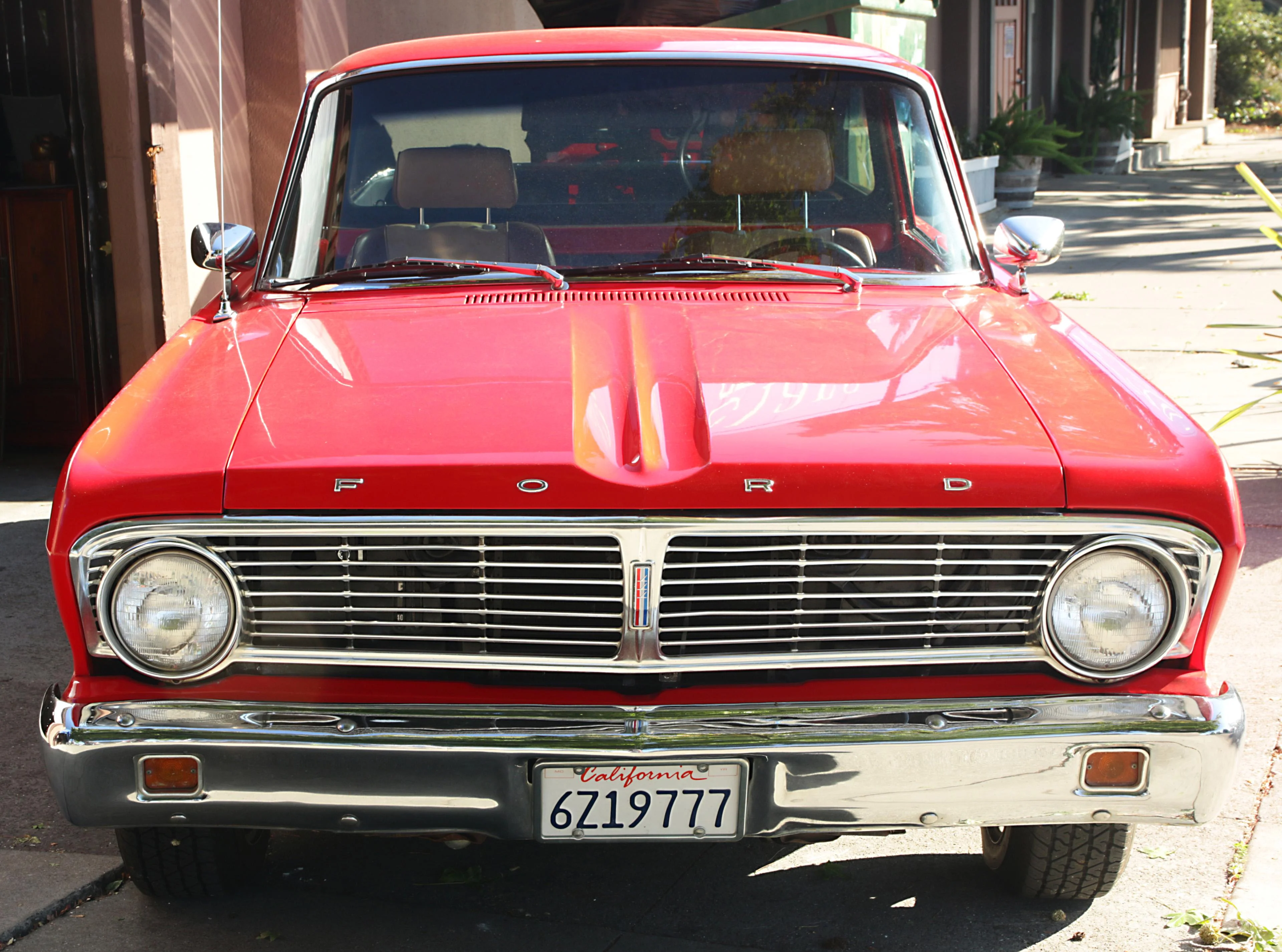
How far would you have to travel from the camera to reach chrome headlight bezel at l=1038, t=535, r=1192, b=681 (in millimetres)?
2486

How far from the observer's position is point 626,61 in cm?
375

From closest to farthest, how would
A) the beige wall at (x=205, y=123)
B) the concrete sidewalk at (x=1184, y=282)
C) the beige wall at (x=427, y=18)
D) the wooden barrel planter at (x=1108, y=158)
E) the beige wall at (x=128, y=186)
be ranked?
the beige wall at (x=128, y=186)
the beige wall at (x=205, y=123)
the concrete sidewalk at (x=1184, y=282)
the beige wall at (x=427, y=18)
the wooden barrel planter at (x=1108, y=158)

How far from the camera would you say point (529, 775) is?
2453 millimetres

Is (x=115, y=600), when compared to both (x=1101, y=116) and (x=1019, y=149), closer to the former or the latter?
(x=1019, y=149)

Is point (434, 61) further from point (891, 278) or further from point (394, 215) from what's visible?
point (891, 278)

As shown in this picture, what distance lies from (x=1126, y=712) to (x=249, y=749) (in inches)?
60.5

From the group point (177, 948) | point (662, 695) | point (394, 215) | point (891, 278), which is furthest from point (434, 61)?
point (177, 948)

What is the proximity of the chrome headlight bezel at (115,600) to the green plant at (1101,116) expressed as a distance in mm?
20560

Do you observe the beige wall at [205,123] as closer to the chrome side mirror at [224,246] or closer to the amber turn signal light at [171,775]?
the chrome side mirror at [224,246]

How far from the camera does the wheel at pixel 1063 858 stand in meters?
2.94

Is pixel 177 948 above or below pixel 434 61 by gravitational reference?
below

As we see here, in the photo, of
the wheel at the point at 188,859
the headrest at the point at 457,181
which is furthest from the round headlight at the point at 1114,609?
the headrest at the point at 457,181

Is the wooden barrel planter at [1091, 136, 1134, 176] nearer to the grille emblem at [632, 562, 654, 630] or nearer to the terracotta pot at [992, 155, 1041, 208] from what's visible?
the terracotta pot at [992, 155, 1041, 208]

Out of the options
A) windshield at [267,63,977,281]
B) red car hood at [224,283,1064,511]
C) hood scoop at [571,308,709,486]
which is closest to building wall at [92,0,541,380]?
windshield at [267,63,977,281]
